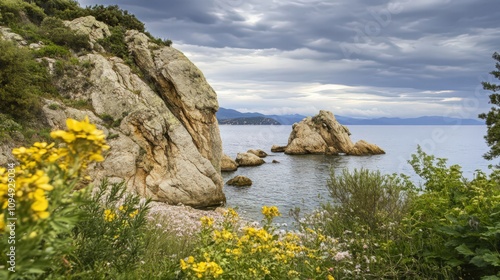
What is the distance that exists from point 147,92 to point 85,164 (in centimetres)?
2156

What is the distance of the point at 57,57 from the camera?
2152 cm

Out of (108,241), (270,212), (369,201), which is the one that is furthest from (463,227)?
(108,241)

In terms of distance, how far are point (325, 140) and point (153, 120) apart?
4678cm

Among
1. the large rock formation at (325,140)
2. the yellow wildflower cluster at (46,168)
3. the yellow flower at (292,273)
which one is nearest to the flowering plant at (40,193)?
the yellow wildflower cluster at (46,168)

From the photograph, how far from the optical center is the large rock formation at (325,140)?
61931 mm

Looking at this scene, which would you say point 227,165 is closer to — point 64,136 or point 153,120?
point 153,120

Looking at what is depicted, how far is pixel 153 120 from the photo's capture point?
67.9ft

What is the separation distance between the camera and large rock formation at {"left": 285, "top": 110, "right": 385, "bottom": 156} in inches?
2438

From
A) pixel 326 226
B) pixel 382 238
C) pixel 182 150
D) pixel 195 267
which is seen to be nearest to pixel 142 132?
pixel 182 150

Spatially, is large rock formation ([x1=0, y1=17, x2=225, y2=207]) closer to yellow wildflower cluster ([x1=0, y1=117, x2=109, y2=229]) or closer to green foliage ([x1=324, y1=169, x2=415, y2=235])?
green foliage ([x1=324, y1=169, x2=415, y2=235])

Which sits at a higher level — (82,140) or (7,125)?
(82,140)

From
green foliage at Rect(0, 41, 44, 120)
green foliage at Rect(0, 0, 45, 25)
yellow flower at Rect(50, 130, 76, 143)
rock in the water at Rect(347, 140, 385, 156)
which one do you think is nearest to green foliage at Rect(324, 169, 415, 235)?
yellow flower at Rect(50, 130, 76, 143)

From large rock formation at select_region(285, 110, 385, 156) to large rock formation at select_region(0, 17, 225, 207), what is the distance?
3890 cm

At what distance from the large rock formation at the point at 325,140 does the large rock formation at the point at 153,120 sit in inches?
1532
